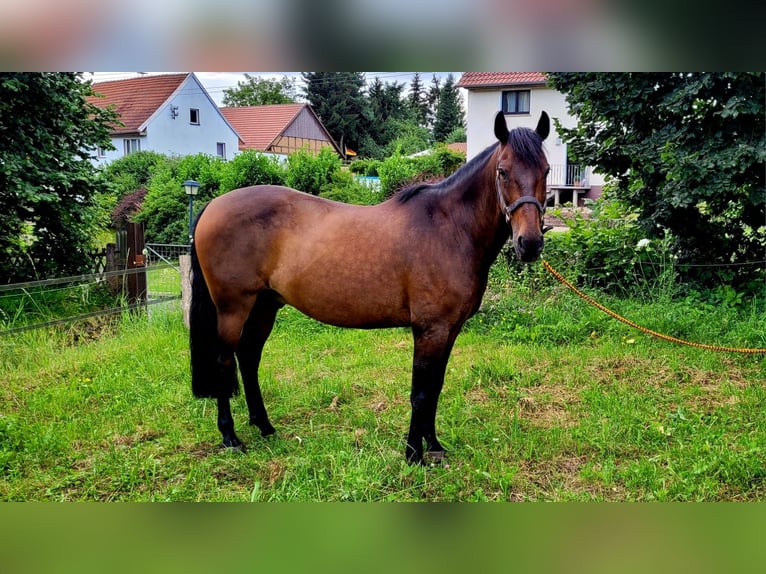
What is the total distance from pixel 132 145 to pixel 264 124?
5525mm

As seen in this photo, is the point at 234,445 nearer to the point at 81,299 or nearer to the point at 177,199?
the point at 81,299

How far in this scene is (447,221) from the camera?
127 inches

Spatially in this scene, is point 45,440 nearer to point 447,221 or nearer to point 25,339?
point 25,339

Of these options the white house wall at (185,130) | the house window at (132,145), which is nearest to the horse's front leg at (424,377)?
the white house wall at (185,130)

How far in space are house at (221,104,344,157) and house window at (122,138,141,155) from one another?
421 cm

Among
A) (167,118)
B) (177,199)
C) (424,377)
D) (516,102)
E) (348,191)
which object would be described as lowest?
(424,377)

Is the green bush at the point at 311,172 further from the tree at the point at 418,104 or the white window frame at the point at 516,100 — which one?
the tree at the point at 418,104

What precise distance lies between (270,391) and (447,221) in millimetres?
2275

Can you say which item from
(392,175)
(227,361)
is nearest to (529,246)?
(227,361)

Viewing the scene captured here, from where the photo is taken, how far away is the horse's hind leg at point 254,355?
376cm

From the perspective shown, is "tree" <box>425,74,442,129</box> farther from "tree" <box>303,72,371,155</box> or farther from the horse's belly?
the horse's belly

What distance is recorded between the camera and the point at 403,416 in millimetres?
3980

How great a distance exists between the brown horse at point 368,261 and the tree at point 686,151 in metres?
3.26
